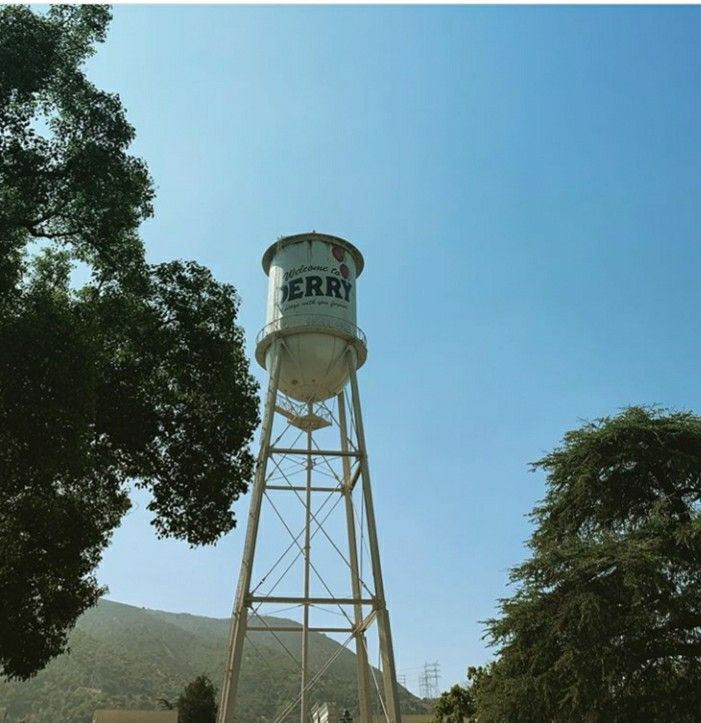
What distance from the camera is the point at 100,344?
1366cm

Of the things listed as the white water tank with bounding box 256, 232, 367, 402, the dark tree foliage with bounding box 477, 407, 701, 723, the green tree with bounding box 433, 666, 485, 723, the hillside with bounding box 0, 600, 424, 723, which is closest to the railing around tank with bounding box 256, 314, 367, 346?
the white water tank with bounding box 256, 232, 367, 402

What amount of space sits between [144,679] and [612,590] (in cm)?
12046

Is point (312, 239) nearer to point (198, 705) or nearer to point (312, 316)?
point (312, 316)

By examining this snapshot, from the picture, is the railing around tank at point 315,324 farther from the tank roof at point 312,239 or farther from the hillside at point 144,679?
the hillside at point 144,679

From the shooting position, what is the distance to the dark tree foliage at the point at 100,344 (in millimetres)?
13547

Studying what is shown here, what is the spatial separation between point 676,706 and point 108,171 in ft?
57.8

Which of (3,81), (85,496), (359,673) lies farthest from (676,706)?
(3,81)

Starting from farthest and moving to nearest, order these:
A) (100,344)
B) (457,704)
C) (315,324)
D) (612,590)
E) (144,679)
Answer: (144,679)
(457,704)
(315,324)
(612,590)
(100,344)

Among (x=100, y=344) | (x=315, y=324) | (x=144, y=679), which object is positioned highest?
(x=144, y=679)

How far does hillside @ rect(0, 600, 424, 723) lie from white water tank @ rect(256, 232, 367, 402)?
66730 mm

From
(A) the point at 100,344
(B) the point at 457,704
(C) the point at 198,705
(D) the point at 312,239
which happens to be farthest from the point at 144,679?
(A) the point at 100,344

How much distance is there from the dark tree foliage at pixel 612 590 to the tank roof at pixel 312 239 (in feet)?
29.3

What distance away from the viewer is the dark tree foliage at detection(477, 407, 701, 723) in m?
18.8

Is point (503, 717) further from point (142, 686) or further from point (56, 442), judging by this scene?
point (142, 686)
